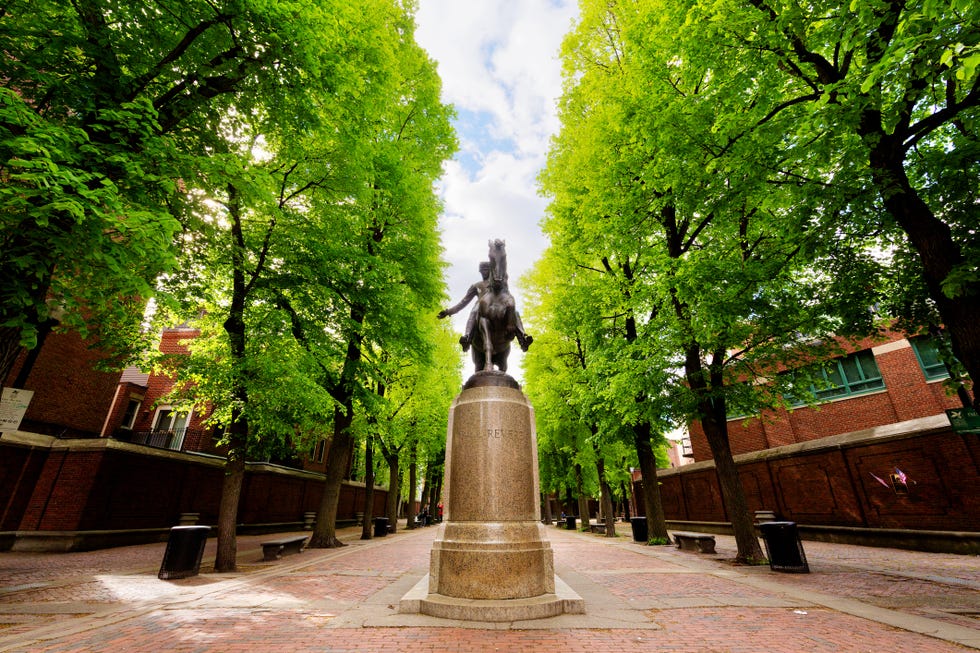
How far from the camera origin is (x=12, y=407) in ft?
17.1

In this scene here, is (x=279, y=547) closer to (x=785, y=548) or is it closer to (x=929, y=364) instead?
(x=785, y=548)

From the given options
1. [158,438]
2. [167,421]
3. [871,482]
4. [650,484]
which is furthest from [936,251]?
[167,421]

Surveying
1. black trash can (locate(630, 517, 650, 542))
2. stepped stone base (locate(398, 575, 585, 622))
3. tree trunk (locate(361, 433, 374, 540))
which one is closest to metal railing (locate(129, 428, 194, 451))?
tree trunk (locate(361, 433, 374, 540))

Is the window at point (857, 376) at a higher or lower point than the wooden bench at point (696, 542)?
higher

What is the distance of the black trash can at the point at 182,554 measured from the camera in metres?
7.62

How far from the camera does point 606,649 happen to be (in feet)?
12.2

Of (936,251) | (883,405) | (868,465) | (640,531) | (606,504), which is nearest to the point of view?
(936,251)

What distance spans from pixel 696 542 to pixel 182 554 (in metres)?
13.1

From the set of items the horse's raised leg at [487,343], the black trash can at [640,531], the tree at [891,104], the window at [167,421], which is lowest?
the black trash can at [640,531]

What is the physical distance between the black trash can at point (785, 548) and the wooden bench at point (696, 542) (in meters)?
3.48

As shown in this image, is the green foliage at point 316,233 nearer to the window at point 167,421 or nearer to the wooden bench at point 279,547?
the wooden bench at point 279,547

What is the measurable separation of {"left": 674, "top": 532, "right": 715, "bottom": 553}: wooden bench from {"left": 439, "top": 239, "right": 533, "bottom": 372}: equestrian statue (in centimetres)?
933

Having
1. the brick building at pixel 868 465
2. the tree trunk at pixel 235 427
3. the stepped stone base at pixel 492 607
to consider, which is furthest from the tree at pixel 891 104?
the tree trunk at pixel 235 427

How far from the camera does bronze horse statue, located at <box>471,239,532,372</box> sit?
6910 millimetres
